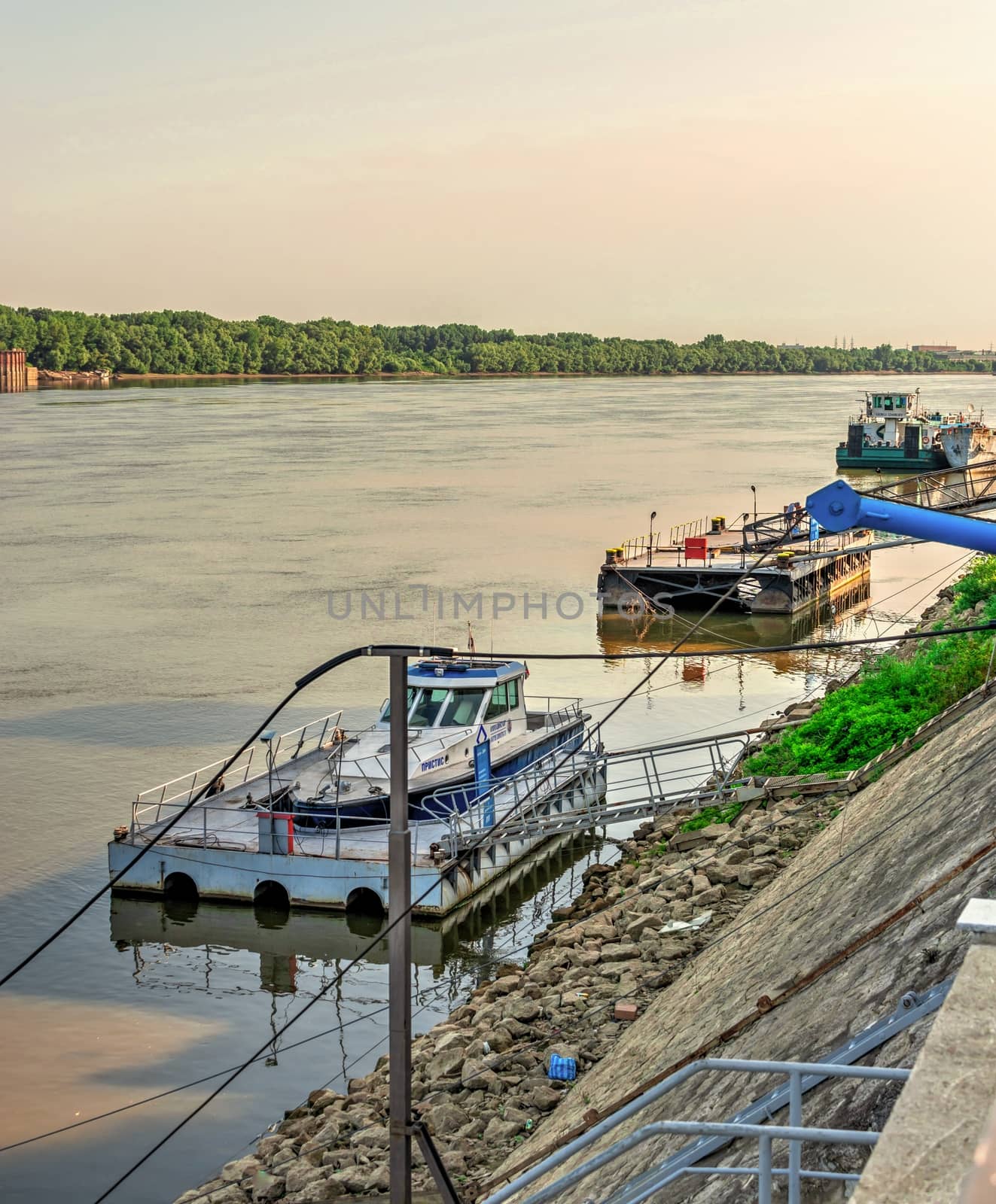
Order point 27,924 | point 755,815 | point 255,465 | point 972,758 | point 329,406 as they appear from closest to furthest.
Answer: point 972,758
point 755,815
point 27,924
point 255,465
point 329,406

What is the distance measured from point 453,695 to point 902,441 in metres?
65.2

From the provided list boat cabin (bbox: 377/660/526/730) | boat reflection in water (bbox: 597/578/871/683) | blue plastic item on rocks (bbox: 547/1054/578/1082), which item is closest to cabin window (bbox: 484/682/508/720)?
boat cabin (bbox: 377/660/526/730)

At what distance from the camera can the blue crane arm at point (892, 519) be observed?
386 inches

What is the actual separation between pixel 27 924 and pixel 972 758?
13.1 m

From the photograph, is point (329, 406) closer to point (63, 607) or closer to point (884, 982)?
point (63, 607)

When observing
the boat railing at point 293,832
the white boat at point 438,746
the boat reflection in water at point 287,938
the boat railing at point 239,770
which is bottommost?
the boat reflection in water at point 287,938

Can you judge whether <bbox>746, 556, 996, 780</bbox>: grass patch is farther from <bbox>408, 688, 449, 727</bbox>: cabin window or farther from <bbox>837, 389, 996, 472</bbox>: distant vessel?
<bbox>837, 389, 996, 472</bbox>: distant vessel

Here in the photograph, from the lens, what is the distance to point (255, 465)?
9212 centimetres

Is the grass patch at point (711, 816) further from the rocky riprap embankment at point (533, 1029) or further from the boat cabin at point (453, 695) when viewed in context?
the boat cabin at point (453, 695)

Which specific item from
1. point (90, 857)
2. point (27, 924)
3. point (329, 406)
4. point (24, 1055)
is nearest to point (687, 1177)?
point (24, 1055)

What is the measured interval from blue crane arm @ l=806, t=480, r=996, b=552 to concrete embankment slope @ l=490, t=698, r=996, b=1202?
6.78 ft

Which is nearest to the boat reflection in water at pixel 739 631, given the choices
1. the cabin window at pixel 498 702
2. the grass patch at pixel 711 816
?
the cabin window at pixel 498 702

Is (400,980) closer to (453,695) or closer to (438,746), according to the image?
(438,746)

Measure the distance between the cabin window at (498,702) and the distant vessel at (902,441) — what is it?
62533mm
